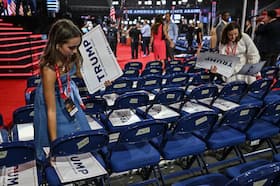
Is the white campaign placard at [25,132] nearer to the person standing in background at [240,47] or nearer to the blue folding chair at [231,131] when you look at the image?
the blue folding chair at [231,131]

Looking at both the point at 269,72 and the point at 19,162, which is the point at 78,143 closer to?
the point at 19,162

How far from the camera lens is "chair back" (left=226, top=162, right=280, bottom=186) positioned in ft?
5.16

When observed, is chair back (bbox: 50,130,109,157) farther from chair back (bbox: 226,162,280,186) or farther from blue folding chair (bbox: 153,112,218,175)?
chair back (bbox: 226,162,280,186)

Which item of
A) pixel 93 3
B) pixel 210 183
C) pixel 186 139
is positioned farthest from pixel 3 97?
pixel 93 3

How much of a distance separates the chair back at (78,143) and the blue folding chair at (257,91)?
254cm

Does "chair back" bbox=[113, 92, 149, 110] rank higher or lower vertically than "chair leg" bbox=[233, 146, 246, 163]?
higher

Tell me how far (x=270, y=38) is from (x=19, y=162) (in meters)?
6.02

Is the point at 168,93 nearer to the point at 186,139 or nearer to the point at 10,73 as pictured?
the point at 186,139

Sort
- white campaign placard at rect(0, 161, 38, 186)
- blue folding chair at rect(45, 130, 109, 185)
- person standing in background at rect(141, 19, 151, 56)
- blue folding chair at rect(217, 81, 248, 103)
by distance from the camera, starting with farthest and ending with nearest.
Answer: person standing in background at rect(141, 19, 151, 56) < blue folding chair at rect(217, 81, 248, 103) < blue folding chair at rect(45, 130, 109, 185) < white campaign placard at rect(0, 161, 38, 186)

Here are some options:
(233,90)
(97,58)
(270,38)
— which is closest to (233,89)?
(233,90)

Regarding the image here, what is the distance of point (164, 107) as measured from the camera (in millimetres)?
3578

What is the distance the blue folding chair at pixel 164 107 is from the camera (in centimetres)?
324

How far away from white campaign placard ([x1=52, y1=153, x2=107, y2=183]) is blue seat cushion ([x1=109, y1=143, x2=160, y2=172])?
407 mm

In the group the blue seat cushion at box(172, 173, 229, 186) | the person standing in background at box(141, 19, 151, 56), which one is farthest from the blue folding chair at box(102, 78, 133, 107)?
the person standing in background at box(141, 19, 151, 56)
